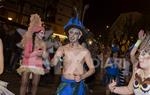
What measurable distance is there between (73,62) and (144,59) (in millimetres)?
2705

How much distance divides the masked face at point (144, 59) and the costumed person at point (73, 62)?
2429 millimetres

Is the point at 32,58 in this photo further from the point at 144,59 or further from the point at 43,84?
the point at 43,84

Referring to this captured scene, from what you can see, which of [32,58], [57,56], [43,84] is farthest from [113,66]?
[57,56]

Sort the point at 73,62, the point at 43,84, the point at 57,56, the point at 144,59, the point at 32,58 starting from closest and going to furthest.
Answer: the point at 144,59
the point at 57,56
the point at 73,62
the point at 32,58
the point at 43,84

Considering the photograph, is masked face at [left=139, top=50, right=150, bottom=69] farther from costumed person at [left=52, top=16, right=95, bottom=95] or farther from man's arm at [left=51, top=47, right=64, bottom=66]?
→ man's arm at [left=51, top=47, right=64, bottom=66]

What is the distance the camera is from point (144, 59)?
4504mm

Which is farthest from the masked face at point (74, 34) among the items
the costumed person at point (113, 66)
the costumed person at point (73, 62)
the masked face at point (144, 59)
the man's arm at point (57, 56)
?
the costumed person at point (113, 66)

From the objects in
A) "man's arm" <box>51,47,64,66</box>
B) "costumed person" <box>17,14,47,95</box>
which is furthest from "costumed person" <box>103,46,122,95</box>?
"man's arm" <box>51,47,64,66</box>

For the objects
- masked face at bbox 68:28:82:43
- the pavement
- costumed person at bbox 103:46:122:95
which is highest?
masked face at bbox 68:28:82:43

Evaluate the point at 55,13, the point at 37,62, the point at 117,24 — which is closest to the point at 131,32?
the point at 55,13

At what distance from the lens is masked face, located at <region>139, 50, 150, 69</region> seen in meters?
4.47

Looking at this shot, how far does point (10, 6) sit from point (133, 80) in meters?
28.3

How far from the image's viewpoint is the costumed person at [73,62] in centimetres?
692

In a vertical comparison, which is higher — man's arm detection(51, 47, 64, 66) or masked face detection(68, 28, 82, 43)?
masked face detection(68, 28, 82, 43)
